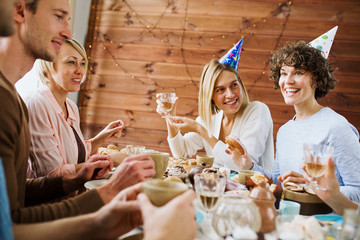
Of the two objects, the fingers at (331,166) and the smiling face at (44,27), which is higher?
the smiling face at (44,27)

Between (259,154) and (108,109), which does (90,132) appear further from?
(259,154)

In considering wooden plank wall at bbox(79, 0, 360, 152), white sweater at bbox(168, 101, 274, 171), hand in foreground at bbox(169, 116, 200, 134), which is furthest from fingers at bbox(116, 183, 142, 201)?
wooden plank wall at bbox(79, 0, 360, 152)

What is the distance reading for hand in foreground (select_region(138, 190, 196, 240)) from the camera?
0.60 metres

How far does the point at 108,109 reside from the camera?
391cm

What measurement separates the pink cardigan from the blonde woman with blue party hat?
89 centimetres

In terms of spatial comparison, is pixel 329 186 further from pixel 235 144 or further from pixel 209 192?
pixel 235 144

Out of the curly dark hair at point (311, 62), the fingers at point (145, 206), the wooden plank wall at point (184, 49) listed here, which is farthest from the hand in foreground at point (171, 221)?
the wooden plank wall at point (184, 49)

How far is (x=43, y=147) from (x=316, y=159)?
1266 mm

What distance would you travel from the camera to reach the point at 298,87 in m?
1.94

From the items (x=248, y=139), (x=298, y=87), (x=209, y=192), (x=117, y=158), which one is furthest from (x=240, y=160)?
(x=209, y=192)

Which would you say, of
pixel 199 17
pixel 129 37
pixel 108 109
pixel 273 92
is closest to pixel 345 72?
pixel 273 92

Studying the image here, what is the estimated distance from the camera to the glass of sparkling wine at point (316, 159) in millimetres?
1084

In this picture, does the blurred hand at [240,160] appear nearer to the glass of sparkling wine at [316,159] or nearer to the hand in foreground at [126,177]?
the glass of sparkling wine at [316,159]

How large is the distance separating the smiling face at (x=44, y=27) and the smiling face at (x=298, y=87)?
142cm
